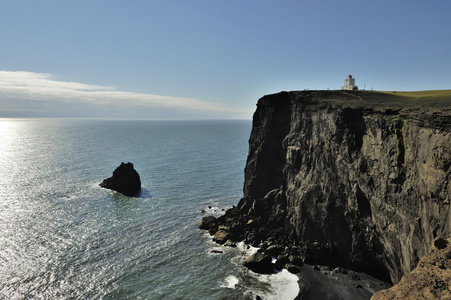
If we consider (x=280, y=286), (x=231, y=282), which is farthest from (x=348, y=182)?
(x=231, y=282)

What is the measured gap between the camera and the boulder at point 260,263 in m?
39.6

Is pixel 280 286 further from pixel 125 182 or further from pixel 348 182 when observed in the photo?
pixel 125 182

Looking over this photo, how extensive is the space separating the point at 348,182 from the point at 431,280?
68.5ft

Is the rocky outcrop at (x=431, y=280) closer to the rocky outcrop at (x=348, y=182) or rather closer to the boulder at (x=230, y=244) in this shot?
the rocky outcrop at (x=348, y=182)

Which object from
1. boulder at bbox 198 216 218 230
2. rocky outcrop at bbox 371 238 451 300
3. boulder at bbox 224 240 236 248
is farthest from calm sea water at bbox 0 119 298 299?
rocky outcrop at bbox 371 238 451 300

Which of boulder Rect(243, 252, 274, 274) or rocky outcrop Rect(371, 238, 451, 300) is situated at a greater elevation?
rocky outcrop Rect(371, 238, 451, 300)

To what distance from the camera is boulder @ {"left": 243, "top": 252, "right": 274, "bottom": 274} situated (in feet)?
130

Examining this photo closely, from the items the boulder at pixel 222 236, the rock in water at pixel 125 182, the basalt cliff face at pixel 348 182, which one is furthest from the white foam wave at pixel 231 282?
the rock in water at pixel 125 182

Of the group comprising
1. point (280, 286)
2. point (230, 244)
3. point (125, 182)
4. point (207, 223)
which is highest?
point (125, 182)

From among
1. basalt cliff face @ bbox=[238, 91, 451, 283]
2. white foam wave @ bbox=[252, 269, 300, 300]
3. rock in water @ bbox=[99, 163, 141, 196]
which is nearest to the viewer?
basalt cliff face @ bbox=[238, 91, 451, 283]

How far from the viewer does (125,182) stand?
76.3m

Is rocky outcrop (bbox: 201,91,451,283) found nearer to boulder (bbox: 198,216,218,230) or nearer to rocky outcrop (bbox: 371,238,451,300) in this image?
boulder (bbox: 198,216,218,230)

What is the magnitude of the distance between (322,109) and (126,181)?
5212 centimetres

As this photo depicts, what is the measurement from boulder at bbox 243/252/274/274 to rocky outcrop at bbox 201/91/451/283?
2.47 metres
